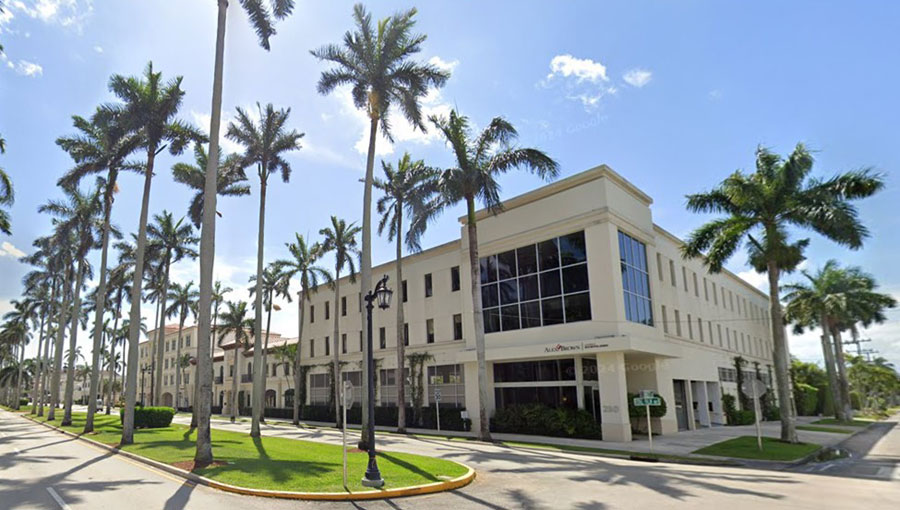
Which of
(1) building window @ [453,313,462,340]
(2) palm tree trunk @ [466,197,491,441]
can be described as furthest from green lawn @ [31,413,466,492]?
(1) building window @ [453,313,462,340]

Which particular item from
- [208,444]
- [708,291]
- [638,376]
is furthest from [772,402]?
[208,444]

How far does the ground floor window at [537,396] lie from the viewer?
27703 mm

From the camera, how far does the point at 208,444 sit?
15523 millimetres

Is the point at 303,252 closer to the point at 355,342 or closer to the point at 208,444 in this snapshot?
the point at 355,342

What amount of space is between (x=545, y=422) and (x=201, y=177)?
70.7ft

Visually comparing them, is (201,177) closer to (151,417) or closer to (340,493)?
(151,417)

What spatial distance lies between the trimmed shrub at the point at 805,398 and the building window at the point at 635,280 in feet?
99.6

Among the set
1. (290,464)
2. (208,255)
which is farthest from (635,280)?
(208,255)

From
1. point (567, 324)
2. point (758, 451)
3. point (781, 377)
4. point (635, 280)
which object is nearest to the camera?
point (758, 451)

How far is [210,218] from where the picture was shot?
A: 55.6 ft

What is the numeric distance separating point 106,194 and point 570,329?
2579 centimetres

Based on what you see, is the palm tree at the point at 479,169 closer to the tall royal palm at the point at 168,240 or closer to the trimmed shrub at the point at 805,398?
the tall royal palm at the point at 168,240

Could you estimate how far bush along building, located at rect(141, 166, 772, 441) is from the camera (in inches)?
1022

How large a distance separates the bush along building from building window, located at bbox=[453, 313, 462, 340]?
3.9 inches
